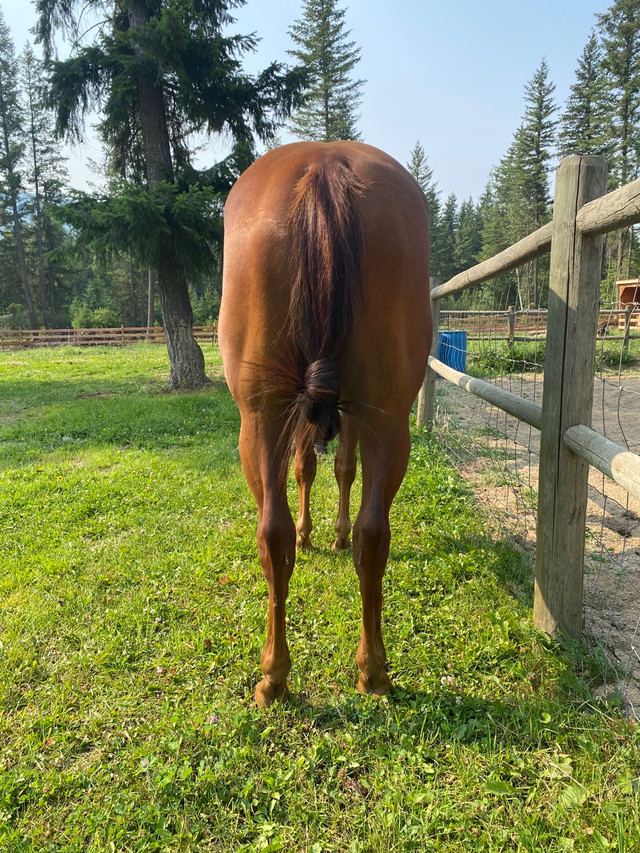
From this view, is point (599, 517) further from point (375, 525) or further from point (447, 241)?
point (447, 241)

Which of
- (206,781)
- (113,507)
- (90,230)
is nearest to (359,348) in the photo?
(206,781)

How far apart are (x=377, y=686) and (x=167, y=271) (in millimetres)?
8322

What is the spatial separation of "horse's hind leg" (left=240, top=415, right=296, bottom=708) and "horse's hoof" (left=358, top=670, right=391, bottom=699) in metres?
0.31

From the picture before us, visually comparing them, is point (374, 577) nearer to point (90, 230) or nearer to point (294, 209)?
point (294, 209)

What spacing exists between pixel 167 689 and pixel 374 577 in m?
0.95

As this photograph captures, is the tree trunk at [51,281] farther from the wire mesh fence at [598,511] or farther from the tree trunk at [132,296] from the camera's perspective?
the wire mesh fence at [598,511]

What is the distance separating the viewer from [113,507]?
12.0ft

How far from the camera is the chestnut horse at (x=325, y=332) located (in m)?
1.51

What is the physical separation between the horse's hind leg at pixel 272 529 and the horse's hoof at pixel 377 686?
0.31 m

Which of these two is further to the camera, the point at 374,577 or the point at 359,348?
the point at 374,577

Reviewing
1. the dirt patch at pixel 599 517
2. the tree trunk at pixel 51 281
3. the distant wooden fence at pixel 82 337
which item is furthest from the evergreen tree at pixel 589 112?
the tree trunk at pixel 51 281

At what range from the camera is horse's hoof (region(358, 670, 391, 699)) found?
1.83 metres

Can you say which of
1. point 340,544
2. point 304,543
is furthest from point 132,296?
point 340,544

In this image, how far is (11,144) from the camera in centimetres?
3030
